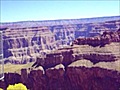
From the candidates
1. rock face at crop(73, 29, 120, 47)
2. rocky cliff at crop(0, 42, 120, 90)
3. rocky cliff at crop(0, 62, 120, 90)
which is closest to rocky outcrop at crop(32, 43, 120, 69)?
rocky cliff at crop(0, 42, 120, 90)

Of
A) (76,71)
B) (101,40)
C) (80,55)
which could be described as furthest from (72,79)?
(101,40)

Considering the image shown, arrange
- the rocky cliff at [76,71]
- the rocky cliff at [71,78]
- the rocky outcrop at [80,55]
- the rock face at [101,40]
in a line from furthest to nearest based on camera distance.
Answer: the rock face at [101,40]
the rocky outcrop at [80,55]
the rocky cliff at [76,71]
the rocky cliff at [71,78]

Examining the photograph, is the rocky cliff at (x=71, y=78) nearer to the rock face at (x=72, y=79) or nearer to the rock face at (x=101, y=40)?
the rock face at (x=72, y=79)

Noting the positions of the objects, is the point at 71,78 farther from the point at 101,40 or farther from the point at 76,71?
the point at 101,40

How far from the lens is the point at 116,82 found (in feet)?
358

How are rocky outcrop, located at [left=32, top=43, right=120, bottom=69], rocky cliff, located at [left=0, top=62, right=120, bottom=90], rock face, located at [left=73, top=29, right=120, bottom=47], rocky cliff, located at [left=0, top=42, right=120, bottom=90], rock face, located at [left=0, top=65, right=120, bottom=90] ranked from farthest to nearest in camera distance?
rock face, located at [left=73, top=29, right=120, bottom=47], rocky outcrop, located at [left=32, top=43, right=120, bottom=69], rocky cliff, located at [left=0, top=42, right=120, bottom=90], rocky cliff, located at [left=0, top=62, right=120, bottom=90], rock face, located at [left=0, top=65, right=120, bottom=90]

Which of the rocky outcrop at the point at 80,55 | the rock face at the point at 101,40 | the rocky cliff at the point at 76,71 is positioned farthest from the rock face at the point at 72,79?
the rock face at the point at 101,40

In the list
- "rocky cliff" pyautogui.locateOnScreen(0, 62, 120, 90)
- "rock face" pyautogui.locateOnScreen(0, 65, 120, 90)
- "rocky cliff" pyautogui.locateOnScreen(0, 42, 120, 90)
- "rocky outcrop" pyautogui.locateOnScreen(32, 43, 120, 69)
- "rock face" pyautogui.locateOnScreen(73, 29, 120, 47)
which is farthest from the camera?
"rock face" pyautogui.locateOnScreen(73, 29, 120, 47)

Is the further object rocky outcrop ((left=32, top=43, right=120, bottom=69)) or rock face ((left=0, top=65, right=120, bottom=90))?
rocky outcrop ((left=32, top=43, right=120, bottom=69))

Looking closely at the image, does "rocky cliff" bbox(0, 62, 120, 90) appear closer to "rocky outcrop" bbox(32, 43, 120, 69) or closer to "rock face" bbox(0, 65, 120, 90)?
"rock face" bbox(0, 65, 120, 90)

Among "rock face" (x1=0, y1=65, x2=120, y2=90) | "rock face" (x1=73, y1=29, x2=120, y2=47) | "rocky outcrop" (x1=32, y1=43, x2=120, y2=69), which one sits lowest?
"rock face" (x1=0, y1=65, x2=120, y2=90)

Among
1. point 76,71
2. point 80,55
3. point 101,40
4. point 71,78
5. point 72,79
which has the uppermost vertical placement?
point 101,40

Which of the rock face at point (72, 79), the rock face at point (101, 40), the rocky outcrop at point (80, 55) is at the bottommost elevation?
the rock face at point (72, 79)

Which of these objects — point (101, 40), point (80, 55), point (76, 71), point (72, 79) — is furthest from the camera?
point (101, 40)
